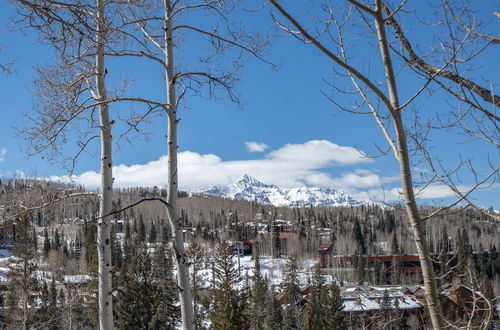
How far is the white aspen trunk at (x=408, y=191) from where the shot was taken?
6.86ft

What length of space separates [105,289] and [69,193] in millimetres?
1016

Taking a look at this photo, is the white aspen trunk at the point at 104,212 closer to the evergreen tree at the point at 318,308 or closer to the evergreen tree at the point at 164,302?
the evergreen tree at the point at 164,302

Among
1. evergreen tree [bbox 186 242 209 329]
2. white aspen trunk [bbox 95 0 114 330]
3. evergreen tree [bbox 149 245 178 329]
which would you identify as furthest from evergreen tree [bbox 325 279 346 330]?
white aspen trunk [bbox 95 0 114 330]

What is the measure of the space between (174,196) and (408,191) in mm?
2095

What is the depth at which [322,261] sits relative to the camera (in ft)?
245

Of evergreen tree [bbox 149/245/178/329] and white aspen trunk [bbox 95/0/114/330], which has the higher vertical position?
white aspen trunk [bbox 95/0/114/330]

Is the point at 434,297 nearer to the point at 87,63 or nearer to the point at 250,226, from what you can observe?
the point at 87,63

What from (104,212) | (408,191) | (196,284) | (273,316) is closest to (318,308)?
(273,316)

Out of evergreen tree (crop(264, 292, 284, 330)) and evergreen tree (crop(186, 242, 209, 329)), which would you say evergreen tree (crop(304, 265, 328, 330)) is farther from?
evergreen tree (crop(186, 242, 209, 329))

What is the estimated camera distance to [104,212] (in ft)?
14.4

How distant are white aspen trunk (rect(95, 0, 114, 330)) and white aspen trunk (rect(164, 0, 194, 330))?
0.71 m

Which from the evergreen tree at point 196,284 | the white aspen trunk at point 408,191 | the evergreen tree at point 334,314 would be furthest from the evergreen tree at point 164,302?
the white aspen trunk at point 408,191

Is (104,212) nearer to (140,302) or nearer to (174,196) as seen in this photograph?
(174,196)

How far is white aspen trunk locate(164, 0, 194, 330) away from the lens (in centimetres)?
362
